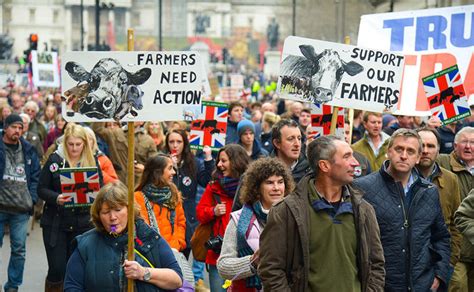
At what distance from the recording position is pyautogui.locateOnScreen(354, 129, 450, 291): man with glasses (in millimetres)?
6996

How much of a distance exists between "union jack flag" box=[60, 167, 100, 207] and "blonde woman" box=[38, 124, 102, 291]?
→ 5 cm

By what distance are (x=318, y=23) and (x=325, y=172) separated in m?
48.7

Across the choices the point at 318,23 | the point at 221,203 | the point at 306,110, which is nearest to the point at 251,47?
the point at 318,23

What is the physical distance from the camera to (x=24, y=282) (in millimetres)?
11969

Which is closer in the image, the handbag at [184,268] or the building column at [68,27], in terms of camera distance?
the handbag at [184,268]

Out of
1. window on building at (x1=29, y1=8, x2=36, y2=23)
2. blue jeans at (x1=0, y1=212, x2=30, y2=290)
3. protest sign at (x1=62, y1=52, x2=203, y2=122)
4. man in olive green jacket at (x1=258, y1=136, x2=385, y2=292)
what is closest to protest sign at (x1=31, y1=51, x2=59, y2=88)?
blue jeans at (x1=0, y1=212, x2=30, y2=290)

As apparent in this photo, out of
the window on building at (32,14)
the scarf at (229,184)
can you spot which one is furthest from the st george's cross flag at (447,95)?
the window on building at (32,14)

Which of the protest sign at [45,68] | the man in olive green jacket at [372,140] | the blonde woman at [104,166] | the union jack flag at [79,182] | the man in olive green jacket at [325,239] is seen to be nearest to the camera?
the man in olive green jacket at [325,239]

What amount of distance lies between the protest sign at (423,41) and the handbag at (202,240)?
7.89 feet

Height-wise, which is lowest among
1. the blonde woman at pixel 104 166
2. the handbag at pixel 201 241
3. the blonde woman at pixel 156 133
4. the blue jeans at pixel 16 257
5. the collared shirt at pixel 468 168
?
the blue jeans at pixel 16 257

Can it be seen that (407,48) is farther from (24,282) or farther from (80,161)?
(24,282)

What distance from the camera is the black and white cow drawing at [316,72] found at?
360 inches

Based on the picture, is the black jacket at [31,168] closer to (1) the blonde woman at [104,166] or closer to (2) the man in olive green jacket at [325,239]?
(1) the blonde woman at [104,166]

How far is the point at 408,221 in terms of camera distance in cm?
701
